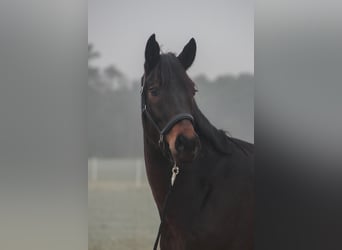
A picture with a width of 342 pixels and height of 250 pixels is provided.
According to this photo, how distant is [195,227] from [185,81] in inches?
27.7

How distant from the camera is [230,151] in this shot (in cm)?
225

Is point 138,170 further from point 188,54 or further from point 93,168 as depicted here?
point 188,54

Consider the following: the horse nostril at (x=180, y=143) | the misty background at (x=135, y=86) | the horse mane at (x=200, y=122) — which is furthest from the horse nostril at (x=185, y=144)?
the misty background at (x=135, y=86)

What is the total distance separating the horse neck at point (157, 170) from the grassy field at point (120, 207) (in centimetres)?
14

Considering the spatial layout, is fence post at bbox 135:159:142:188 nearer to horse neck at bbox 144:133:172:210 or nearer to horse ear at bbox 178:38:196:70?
horse neck at bbox 144:133:172:210

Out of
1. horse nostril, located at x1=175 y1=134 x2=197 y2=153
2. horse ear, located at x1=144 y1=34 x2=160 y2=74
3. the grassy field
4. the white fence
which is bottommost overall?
the grassy field

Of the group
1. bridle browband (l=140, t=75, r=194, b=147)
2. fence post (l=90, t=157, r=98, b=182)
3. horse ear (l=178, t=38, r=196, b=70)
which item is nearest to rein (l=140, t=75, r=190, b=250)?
bridle browband (l=140, t=75, r=194, b=147)

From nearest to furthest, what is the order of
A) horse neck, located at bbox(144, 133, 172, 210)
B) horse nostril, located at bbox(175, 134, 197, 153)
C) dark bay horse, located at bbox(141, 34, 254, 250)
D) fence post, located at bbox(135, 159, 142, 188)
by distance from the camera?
horse nostril, located at bbox(175, 134, 197, 153) < dark bay horse, located at bbox(141, 34, 254, 250) < horse neck, located at bbox(144, 133, 172, 210) < fence post, located at bbox(135, 159, 142, 188)

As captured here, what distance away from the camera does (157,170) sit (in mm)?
2227

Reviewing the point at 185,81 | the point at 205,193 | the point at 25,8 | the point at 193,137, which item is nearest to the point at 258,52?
the point at 185,81

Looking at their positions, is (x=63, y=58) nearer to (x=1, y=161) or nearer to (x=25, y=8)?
(x=25, y=8)

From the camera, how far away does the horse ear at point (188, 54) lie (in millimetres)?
2229

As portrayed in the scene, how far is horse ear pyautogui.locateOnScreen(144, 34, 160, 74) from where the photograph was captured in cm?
212

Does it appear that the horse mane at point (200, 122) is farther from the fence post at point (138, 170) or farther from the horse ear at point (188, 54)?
the fence post at point (138, 170)
